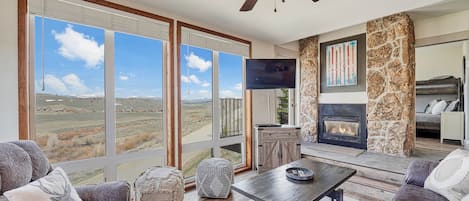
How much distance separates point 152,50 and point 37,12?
1146 millimetres

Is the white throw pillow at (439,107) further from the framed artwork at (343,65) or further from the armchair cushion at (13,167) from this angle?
the armchair cushion at (13,167)

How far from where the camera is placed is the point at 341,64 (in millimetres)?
4543

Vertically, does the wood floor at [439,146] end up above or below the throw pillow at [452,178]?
below

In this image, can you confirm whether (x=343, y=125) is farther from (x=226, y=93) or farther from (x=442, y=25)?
(x=226, y=93)

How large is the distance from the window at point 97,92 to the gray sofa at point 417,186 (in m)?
2.60

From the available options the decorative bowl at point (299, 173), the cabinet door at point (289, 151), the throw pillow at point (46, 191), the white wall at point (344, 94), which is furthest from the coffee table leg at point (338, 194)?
the white wall at point (344, 94)

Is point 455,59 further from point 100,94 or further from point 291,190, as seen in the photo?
point 100,94

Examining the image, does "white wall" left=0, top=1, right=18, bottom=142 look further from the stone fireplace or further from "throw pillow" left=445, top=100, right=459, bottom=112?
"throw pillow" left=445, top=100, right=459, bottom=112

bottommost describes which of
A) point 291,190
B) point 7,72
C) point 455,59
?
point 291,190

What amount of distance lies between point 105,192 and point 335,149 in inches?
155

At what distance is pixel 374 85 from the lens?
3.98 meters

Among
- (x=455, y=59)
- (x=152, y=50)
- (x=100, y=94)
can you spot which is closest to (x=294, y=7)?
(x=152, y=50)

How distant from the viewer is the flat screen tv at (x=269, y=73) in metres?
3.85

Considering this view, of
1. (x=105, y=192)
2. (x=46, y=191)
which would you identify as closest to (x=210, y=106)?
(x=105, y=192)
